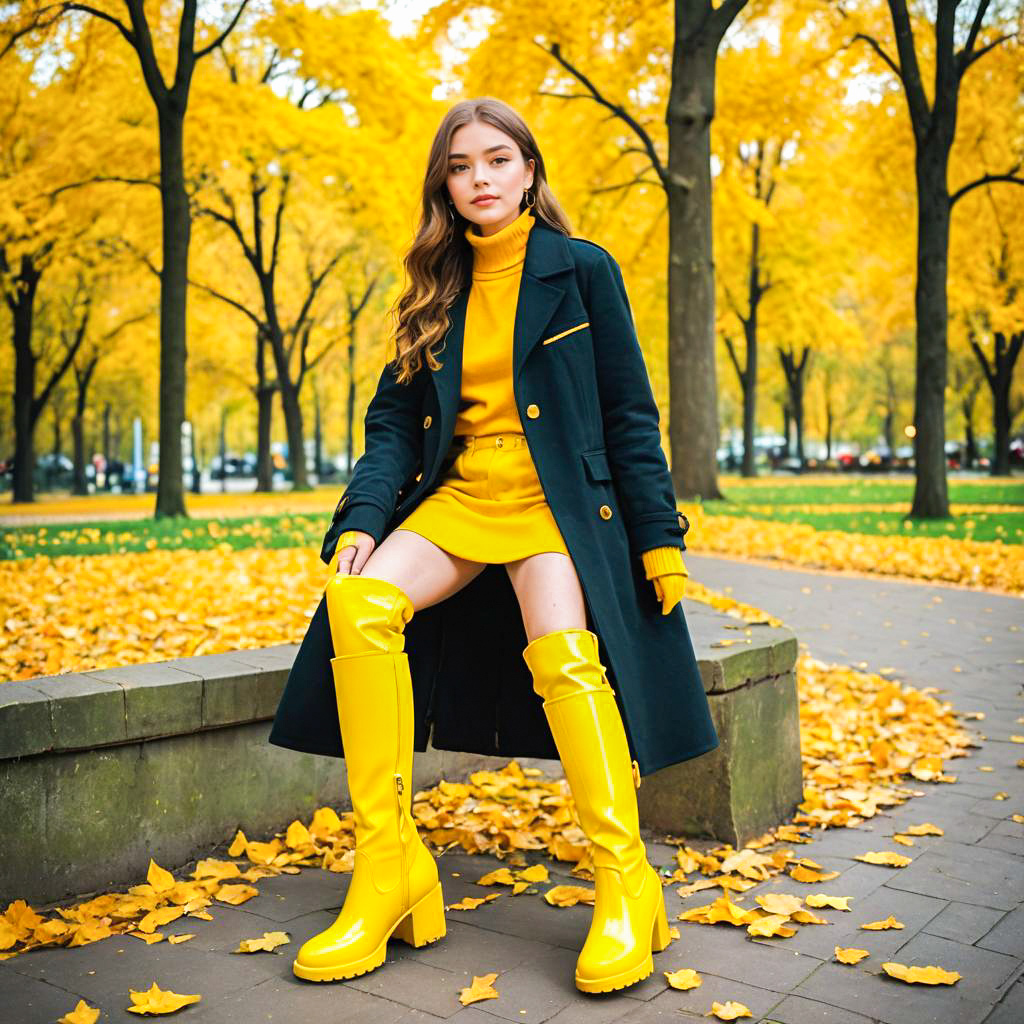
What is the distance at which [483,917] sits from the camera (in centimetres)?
290

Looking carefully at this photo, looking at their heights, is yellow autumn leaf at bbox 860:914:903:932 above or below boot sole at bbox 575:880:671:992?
below

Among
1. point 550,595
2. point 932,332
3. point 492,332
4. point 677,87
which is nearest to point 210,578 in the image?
point 492,332

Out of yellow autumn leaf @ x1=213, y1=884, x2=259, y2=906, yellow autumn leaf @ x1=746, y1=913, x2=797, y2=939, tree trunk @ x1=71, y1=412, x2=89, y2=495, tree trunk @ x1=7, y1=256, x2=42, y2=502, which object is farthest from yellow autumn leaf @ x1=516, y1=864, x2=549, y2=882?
tree trunk @ x1=71, y1=412, x2=89, y2=495

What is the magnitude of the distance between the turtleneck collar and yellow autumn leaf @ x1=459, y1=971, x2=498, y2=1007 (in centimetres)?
176

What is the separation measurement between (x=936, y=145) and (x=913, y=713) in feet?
35.3

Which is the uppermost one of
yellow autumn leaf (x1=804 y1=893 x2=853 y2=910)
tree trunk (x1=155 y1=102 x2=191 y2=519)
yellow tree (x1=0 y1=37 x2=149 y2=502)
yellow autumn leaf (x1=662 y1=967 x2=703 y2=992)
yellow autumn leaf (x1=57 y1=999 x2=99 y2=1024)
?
yellow tree (x1=0 y1=37 x2=149 y2=502)

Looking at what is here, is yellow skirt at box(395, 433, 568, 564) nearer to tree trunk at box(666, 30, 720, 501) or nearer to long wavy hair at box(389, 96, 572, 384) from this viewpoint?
long wavy hair at box(389, 96, 572, 384)

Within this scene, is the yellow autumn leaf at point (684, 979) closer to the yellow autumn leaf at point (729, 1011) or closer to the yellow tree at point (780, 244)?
the yellow autumn leaf at point (729, 1011)

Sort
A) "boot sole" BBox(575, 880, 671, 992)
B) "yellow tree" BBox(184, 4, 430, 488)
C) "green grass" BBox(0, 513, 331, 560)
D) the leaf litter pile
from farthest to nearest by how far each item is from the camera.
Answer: "yellow tree" BBox(184, 4, 430, 488) < "green grass" BBox(0, 513, 331, 560) < the leaf litter pile < "boot sole" BBox(575, 880, 671, 992)

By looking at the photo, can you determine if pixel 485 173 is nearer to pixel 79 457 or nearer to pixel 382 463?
pixel 382 463

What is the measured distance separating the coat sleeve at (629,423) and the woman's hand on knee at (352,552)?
672mm

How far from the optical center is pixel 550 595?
2.64m

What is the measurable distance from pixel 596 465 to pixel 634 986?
123cm

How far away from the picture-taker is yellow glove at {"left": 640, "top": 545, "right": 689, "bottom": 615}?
2713mm
